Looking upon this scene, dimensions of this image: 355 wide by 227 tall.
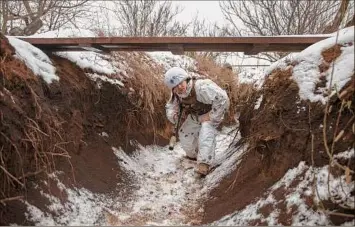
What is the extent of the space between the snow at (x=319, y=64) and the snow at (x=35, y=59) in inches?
104

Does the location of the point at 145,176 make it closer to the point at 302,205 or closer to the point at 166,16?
the point at 302,205

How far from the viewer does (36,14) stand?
522 inches

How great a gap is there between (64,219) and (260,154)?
6.20 feet

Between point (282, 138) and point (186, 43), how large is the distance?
1920 mm

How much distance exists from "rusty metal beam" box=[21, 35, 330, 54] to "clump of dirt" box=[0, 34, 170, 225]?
0.32 metres

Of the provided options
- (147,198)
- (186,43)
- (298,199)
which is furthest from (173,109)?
(298,199)

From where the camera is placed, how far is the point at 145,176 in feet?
15.9

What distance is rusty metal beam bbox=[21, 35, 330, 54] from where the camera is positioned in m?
4.61

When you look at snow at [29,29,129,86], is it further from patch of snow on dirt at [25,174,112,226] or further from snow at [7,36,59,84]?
patch of snow on dirt at [25,174,112,226]

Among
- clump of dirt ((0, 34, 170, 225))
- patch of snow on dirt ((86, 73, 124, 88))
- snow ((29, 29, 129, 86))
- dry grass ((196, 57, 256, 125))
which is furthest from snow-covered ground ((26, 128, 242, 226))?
dry grass ((196, 57, 256, 125))

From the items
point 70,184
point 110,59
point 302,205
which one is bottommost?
point 70,184

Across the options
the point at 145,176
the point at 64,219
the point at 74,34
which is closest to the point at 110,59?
the point at 74,34

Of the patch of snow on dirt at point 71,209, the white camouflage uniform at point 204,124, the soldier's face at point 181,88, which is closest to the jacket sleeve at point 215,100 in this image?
the white camouflage uniform at point 204,124

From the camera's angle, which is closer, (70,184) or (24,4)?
(70,184)
